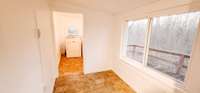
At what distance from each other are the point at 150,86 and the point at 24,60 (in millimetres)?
1898

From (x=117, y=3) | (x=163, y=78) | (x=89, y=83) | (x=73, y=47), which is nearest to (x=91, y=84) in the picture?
(x=89, y=83)

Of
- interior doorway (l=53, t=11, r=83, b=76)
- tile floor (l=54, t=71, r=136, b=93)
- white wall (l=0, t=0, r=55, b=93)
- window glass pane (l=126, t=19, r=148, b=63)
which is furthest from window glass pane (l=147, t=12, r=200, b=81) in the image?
interior doorway (l=53, t=11, r=83, b=76)

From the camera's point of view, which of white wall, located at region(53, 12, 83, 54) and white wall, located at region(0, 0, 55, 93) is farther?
white wall, located at region(53, 12, 83, 54)

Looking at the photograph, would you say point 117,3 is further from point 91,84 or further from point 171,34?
point 91,84

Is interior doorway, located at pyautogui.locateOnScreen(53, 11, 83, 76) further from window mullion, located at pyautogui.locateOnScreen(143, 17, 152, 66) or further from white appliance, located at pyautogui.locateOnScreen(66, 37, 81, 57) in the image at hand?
window mullion, located at pyautogui.locateOnScreen(143, 17, 152, 66)

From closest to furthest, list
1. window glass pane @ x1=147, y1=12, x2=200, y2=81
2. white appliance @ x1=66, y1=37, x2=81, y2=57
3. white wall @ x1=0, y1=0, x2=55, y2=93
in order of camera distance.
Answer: white wall @ x1=0, y1=0, x2=55, y2=93
window glass pane @ x1=147, y1=12, x2=200, y2=81
white appliance @ x1=66, y1=37, x2=81, y2=57

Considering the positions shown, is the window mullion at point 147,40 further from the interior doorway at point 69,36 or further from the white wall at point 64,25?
the white wall at point 64,25

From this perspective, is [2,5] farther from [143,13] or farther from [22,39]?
[143,13]

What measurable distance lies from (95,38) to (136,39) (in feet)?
3.68

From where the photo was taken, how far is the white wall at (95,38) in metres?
2.65

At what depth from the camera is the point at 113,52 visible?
121 inches

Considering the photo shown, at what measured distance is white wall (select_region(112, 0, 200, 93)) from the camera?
1.19m

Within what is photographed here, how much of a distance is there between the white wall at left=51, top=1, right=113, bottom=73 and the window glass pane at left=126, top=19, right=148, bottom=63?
0.62 metres

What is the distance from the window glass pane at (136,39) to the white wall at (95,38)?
617mm
